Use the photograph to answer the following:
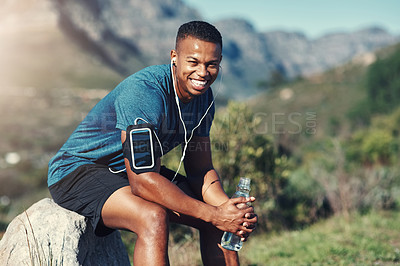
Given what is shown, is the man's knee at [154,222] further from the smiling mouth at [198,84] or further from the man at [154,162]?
the smiling mouth at [198,84]

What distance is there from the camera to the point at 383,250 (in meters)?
4.28

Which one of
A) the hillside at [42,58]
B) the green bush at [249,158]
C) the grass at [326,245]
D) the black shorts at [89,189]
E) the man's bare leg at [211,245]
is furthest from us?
the hillside at [42,58]

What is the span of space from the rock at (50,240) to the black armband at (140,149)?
2.30ft

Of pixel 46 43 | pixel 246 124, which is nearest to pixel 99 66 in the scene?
pixel 46 43

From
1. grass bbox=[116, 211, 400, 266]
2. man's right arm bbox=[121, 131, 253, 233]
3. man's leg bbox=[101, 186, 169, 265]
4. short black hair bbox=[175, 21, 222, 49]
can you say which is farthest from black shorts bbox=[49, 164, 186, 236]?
grass bbox=[116, 211, 400, 266]

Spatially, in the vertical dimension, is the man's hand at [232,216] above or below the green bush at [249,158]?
above

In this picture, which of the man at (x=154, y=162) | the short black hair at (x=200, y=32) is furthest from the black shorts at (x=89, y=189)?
the short black hair at (x=200, y=32)

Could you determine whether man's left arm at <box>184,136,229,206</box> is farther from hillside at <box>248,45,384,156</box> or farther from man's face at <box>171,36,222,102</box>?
hillside at <box>248,45,384,156</box>

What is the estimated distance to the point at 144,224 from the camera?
6.43 ft

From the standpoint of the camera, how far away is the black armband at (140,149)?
2.02m

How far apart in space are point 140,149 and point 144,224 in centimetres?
40

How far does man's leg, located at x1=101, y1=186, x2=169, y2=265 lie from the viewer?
1.93 meters

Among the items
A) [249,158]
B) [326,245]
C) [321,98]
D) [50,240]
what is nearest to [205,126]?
[50,240]

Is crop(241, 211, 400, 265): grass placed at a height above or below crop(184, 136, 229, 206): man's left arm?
below
